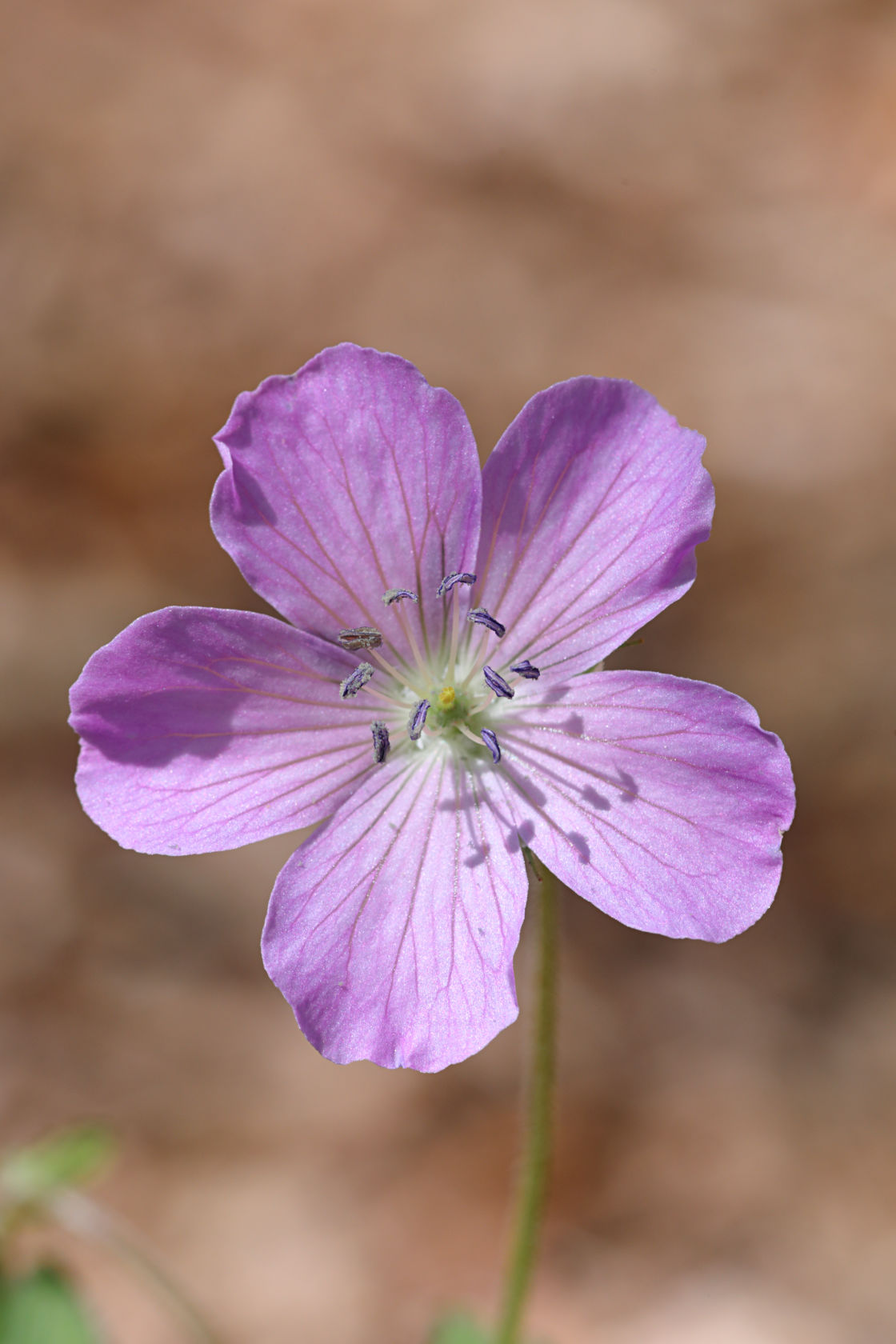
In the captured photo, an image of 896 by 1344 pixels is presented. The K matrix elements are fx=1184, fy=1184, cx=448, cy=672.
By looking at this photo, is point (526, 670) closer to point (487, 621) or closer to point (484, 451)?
point (487, 621)

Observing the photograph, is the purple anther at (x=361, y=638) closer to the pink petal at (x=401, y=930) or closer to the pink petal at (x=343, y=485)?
the pink petal at (x=343, y=485)

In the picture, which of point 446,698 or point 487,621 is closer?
point 487,621

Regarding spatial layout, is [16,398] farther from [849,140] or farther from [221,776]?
[849,140]

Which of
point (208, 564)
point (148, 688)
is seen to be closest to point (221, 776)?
point (148, 688)

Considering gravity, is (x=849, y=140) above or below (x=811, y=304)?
above

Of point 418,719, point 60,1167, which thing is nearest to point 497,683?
point 418,719

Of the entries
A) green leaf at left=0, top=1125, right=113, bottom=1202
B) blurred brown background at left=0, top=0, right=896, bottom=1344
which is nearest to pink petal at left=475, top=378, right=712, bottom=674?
green leaf at left=0, top=1125, right=113, bottom=1202
